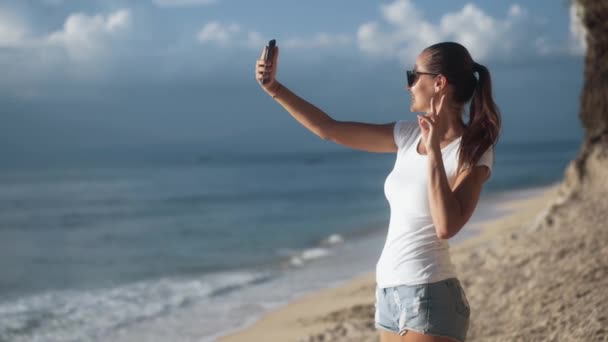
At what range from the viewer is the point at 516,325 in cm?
550

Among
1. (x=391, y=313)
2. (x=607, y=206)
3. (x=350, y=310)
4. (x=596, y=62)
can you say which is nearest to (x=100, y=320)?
(x=350, y=310)

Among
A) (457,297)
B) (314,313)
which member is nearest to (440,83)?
(457,297)

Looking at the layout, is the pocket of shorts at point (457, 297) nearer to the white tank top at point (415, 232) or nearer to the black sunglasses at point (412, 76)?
the white tank top at point (415, 232)

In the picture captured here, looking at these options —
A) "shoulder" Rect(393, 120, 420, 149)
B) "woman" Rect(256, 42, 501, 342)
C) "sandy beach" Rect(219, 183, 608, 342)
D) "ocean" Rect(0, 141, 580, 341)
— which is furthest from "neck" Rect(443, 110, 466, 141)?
"ocean" Rect(0, 141, 580, 341)

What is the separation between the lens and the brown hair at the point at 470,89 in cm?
234

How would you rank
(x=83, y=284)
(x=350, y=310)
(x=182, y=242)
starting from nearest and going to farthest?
(x=350, y=310)
(x=83, y=284)
(x=182, y=242)

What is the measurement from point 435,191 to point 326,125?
2.32 ft

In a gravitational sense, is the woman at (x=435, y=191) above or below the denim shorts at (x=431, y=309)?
above

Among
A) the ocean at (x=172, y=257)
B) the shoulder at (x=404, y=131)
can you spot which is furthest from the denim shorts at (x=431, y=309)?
the ocean at (x=172, y=257)

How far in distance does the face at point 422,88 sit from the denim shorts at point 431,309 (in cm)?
61

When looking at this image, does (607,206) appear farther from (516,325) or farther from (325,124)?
(325,124)

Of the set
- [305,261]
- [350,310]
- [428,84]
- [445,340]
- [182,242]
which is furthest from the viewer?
[182,242]

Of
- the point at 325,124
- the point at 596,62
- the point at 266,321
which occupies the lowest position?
the point at 266,321

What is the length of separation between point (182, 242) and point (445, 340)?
701 inches
